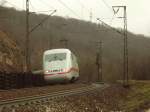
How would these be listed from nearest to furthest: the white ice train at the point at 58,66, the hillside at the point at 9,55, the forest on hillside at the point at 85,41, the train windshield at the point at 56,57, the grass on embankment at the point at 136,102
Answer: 1. the grass on embankment at the point at 136,102
2. the white ice train at the point at 58,66
3. the train windshield at the point at 56,57
4. the hillside at the point at 9,55
5. the forest on hillside at the point at 85,41

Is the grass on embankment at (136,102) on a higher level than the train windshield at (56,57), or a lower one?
lower

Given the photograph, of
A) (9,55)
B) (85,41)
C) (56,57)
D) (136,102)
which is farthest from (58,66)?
(85,41)

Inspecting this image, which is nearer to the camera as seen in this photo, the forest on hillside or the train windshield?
the train windshield

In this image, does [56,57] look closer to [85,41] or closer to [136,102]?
[136,102]

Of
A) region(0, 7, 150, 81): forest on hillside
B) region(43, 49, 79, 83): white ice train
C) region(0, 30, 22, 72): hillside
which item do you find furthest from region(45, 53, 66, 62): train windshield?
region(0, 7, 150, 81): forest on hillside

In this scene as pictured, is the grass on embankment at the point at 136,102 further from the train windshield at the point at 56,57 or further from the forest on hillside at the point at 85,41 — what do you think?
the forest on hillside at the point at 85,41

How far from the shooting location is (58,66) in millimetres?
→ 40312

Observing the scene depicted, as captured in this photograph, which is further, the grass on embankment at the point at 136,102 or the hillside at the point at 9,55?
the hillside at the point at 9,55

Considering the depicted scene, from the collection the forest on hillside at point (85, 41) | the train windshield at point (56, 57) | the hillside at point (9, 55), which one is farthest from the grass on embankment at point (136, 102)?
the forest on hillside at point (85, 41)

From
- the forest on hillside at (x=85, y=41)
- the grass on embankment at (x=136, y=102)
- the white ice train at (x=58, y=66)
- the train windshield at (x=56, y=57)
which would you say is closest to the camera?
the grass on embankment at (x=136, y=102)

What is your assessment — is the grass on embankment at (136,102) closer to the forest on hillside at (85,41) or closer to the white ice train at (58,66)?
the white ice train at (58,66)

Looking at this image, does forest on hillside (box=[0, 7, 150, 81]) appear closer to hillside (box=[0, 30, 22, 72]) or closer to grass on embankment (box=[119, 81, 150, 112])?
hillside (box=[0, 30, 22, 72])

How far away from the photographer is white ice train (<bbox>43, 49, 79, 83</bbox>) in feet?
131

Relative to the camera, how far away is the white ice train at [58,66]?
40.0 m
